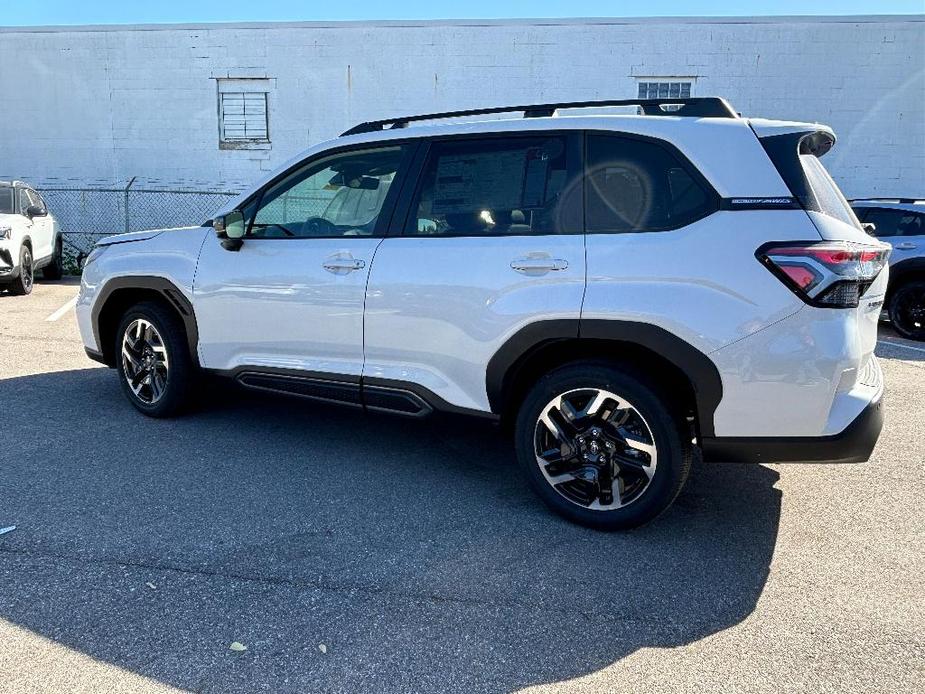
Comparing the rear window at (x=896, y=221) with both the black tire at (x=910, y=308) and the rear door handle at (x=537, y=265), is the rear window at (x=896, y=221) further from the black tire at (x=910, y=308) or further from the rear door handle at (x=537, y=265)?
the rear door handle at (x=537, y=265)

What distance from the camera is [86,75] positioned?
14359mm

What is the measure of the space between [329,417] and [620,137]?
2.75 metres

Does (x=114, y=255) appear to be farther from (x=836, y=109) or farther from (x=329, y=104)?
(x=836, y=109)

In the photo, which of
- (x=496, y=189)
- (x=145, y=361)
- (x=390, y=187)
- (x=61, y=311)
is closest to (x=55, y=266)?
(x=61, y=311)

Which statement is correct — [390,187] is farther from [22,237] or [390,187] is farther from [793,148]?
[22,237]

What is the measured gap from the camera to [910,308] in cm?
919

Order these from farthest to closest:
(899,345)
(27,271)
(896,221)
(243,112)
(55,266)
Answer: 1. (243,112)
2. (55,266)
3. (27,271)
4. (896,221)
5. (899,345)

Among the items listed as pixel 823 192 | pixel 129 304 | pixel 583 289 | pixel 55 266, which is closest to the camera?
pixel 823 192

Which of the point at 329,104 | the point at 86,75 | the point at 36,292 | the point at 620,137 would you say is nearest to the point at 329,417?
the point at 620,137

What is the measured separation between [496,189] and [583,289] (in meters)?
0.72

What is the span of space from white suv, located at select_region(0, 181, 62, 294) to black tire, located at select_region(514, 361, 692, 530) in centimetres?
934

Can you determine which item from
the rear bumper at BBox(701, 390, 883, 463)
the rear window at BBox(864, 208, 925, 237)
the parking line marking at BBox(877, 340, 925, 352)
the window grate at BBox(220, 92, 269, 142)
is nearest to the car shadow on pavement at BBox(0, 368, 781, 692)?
the rear bumper at BBox(701, 390, 883, 463)

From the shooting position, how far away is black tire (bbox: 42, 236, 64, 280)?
40.7 ft

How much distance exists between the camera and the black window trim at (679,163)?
126 inches
